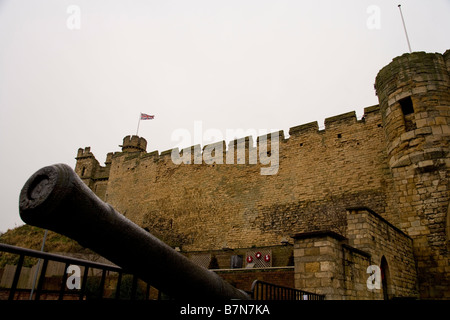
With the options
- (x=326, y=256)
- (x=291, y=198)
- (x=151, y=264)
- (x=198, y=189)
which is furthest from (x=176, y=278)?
(x=198, y=189)

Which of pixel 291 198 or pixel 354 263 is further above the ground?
pixel 291 198

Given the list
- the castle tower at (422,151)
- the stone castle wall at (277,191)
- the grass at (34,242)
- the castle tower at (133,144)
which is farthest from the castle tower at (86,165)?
the castle tower at (422,151)

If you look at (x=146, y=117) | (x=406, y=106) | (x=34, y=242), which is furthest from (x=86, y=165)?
(x=406, y=106)

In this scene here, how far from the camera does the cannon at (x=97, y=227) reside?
1.55 m

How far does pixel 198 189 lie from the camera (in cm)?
1808

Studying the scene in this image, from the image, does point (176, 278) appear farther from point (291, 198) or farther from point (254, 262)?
point (291, 198)

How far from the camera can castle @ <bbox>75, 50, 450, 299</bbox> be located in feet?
23.1

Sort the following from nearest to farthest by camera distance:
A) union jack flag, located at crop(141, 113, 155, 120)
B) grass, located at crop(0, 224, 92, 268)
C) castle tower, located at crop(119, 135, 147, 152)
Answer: grass, located at crop(0, 224, 92, 268)
union jack flag, located at crop(141, 113, 155, 120)
castle tower, located at crop(119, 135, 147, 152)

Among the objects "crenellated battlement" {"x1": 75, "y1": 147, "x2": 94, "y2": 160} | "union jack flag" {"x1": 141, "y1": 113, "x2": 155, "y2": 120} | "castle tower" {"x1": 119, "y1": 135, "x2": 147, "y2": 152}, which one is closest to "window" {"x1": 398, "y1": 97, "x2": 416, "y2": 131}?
"union jack flag" {"x1": 141, "y1": 113, "x2": 155, "y2": 120}

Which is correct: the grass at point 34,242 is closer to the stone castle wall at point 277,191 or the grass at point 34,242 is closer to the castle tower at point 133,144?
the stone castle wall at point 277,191

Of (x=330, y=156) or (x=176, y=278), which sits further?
(x=330, y=156)

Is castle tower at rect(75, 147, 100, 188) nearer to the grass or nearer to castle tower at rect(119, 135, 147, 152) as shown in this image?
castle tower at rect(119, 135, 147, 152)

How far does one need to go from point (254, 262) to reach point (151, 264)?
10.7 metres

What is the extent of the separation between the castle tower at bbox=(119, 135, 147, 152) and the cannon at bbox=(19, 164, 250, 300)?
83.0 ft
